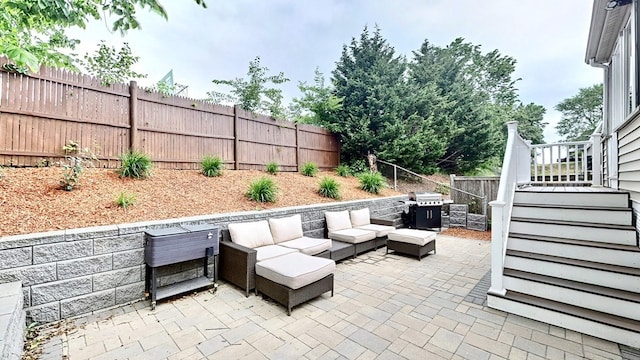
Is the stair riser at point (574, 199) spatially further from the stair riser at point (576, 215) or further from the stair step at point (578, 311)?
the stair step at point (578, 311)

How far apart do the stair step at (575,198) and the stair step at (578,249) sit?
83 centimetres

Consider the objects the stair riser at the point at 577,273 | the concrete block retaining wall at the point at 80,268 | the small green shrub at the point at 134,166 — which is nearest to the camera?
the concrete block retaining wall at the point at 80,268

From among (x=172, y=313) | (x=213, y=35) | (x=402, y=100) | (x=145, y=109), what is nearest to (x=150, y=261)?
(x=172, y=313)

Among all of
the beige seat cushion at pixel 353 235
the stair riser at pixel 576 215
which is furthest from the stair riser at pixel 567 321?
the beige seat cushion at pixel 353 235

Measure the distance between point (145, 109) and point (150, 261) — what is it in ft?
12.2

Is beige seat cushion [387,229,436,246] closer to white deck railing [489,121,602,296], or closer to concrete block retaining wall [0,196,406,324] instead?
white deck railing [489,121,602,296]

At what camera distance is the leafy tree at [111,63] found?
220 inches

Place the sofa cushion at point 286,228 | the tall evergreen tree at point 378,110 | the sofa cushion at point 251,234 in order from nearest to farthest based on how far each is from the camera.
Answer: the sofa cushion at point 251,234
the sofa cushion at point 286,228
the tall evergreen tree at point 378,110

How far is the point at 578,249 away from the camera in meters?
3.05

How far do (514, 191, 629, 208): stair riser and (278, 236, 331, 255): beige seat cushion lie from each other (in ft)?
10.5

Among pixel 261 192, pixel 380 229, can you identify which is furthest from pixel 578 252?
pixel 261 192

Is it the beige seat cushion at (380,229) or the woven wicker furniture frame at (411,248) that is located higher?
the beige seat cushion at (380,229)

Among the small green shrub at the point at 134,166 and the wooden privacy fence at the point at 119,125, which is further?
the small green shrub at the point at 134,166

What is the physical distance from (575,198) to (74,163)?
7.36 meters
